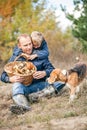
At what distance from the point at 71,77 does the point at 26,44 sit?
0.98 m

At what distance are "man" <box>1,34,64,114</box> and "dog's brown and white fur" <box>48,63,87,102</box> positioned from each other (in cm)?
45

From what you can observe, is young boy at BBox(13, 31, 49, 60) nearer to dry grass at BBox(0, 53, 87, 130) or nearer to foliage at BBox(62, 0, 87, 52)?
dry grass at BBox(0, 53, 87, 130)

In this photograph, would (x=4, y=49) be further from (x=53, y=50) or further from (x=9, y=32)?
(x=53, y=50)

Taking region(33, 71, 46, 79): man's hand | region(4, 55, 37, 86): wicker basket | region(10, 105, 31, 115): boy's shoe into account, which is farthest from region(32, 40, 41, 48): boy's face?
region(10, 105, 31, 115): boy's shoe

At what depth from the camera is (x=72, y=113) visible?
7.38 metres

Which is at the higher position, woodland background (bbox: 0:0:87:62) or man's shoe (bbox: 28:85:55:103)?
man's shoe (bbox: 28:85:55:103)

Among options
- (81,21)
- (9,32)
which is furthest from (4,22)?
(81,21)

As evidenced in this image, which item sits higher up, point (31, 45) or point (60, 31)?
point (31, 45)

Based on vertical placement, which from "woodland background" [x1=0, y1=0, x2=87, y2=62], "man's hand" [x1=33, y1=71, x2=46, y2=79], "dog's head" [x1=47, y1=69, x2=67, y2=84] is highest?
"dog's head" [x1=47, y1=69, x2=67, y2=84]

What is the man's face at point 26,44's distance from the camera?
29.1 ft

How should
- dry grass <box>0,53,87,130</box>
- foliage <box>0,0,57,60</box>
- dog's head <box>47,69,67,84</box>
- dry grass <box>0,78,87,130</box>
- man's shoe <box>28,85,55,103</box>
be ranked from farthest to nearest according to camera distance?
foliage <box>0,0,57,60</box> → man's shoe <box>28,85,55,103</box> → dog's head <box>47,69,67,84</box> → dry grass <box>0,78,87,130</box> → dry grass <box>0,53,87,130</box>

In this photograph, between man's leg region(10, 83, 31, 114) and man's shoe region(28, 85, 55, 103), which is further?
man's shoe region(28, 85, 55, 103)

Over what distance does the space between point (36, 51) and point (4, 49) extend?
1598 cm

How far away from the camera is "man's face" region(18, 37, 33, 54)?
8875mm
